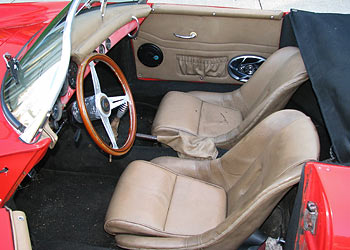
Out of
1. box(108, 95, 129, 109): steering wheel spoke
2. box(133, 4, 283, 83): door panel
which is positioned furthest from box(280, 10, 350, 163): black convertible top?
box(108, 95, 129, 109): steering wheel spoke

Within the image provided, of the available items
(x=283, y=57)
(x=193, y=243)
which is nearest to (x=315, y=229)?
(x=193, y=243)

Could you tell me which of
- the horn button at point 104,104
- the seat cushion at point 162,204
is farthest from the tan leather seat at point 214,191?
the horn button at point 104,104

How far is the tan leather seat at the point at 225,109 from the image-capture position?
6.57ft

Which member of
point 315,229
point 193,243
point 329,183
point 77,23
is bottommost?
point 193,243

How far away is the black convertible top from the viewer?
58.6 inches

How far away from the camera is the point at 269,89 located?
2150 mm

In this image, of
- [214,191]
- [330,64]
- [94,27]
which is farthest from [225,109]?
[94,27]

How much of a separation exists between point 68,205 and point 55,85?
47.6 inches

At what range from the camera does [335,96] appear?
5.24 feet

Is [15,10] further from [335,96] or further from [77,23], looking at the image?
[335,96]

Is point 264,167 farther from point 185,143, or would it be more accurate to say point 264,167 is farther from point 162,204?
point 185,143

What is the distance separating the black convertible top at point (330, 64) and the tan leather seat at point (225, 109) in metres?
0.10

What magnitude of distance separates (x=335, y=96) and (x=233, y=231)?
79cm

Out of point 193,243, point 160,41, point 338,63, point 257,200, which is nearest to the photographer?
point 257,200
